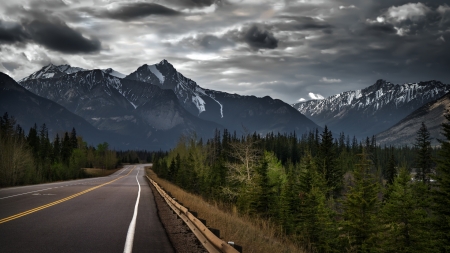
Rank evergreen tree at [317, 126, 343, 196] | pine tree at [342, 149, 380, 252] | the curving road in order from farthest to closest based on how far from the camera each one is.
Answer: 1. evergreen tree at [317, 126, 343, 196]
2. pine tree at [342, 149, 380, 252]
3. the curving road

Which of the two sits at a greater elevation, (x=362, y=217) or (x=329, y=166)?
(x=329, y=166)

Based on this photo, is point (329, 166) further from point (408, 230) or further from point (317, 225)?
point (408, 230)

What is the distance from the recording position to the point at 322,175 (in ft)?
167

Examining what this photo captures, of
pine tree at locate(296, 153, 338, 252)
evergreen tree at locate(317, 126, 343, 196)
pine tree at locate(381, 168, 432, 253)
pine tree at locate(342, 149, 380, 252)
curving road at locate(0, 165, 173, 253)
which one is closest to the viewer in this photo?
curving road at locate(0, 165, 173, 253)

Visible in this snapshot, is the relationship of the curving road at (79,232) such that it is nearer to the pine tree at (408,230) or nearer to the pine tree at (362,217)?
the pine tree at (362,217)

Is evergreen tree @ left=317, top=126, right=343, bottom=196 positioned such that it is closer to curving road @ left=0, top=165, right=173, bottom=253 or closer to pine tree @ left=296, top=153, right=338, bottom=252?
pine tree @ left=296, top=153, right=338, bottom=252

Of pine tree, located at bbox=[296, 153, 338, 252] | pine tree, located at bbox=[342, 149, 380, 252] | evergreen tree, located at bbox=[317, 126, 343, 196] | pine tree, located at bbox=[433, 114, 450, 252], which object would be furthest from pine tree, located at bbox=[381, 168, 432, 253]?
evergreen tree, located at bbox=[317, 126, 343, 196]

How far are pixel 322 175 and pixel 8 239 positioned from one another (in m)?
45.9

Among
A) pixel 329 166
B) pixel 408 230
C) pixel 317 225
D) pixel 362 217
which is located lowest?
pixel 317 225

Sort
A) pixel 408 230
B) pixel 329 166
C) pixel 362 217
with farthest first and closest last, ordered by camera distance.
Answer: pixel 329 166 < pixel 408 230 < pixel 362 217

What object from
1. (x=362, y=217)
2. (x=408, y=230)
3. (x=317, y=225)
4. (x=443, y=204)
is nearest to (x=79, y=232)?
(x=362, y=217)

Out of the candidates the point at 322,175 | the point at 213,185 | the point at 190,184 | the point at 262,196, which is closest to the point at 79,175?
the point at 190,184

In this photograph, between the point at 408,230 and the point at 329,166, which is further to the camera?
the point at 329,166

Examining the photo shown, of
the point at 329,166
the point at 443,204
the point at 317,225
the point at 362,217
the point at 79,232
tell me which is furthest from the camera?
the point at 329,166
